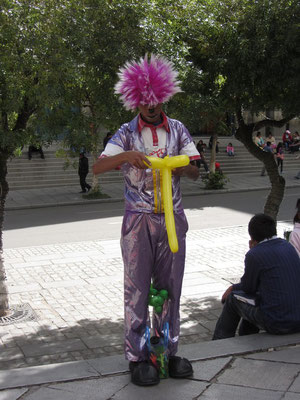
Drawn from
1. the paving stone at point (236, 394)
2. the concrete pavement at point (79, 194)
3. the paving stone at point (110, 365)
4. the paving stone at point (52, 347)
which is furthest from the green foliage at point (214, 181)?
the paving stone at point (236, 394)

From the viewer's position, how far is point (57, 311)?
7023 mm

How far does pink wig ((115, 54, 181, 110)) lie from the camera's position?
12.2 feet

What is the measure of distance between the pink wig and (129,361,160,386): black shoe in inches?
69.3

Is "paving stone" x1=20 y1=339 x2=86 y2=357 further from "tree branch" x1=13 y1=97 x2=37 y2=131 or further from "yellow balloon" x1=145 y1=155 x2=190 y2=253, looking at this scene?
"yellow balloon" x1=145 y1=155 x2=190 y2=253

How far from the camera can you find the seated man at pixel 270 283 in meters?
4.50

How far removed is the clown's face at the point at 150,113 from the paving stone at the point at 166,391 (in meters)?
1.78

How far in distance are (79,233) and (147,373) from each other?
980 centimetres

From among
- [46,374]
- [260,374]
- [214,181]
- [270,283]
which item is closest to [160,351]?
[260,374]

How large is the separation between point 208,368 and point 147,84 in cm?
202

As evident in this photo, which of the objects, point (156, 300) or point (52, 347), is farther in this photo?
point (52, 347)

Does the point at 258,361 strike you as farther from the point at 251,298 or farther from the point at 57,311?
the point at 57,311

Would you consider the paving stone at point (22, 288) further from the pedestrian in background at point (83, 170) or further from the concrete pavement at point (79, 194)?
the pedestrian in background at point (83, 170)

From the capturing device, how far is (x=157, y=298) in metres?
3.85

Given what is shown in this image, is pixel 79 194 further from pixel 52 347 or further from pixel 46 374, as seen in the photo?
pixel 46 374
